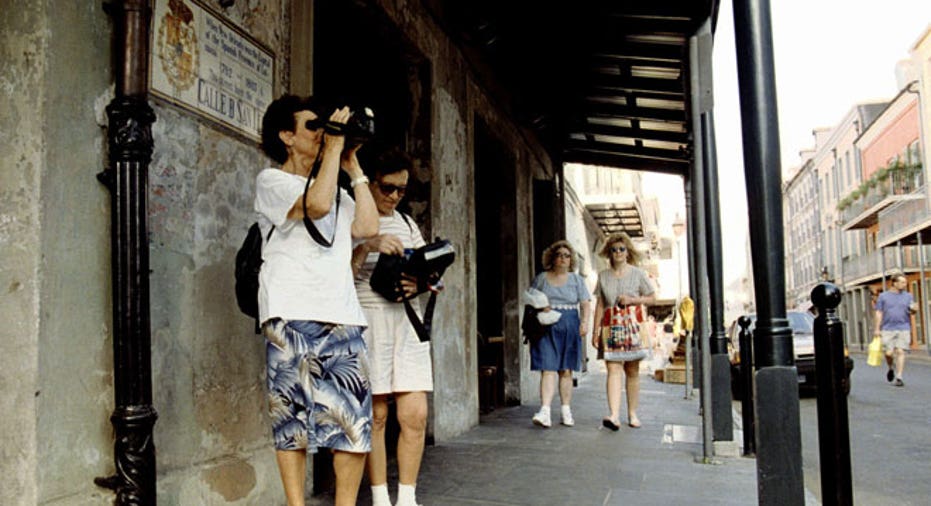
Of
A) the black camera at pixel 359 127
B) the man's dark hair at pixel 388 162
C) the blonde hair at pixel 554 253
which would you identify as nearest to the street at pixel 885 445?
the blonde hair at pixel 554 253

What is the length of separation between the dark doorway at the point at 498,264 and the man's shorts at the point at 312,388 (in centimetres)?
620

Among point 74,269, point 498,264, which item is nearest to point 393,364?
point 74,269

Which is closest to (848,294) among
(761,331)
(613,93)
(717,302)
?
(613,93)

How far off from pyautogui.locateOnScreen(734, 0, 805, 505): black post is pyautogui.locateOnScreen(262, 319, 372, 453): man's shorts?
1.38 meters

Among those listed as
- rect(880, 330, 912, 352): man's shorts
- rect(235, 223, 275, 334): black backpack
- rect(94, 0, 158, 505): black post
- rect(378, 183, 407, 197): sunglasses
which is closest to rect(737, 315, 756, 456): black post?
rect(378, 183, 407, 197): sunglasses

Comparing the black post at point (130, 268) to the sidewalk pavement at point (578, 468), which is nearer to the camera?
the black post at point (130, 268)

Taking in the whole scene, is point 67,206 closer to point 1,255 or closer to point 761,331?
point 1,255

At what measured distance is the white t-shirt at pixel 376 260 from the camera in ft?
11.1

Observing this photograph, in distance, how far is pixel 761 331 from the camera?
8.96 ft

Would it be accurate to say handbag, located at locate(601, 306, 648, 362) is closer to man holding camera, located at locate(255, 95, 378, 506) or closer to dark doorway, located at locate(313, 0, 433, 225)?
dark doorway, located at locate(313, 0, 433, 225)

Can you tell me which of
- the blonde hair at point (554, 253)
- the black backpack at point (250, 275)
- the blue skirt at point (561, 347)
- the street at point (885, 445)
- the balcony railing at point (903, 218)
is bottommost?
the street at point (885, 445)

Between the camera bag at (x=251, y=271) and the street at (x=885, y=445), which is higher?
the camera bag at (x=251, y=271)

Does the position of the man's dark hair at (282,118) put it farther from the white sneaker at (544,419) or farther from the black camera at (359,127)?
the white sneaker at (544,419)

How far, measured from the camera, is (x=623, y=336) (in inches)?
263
